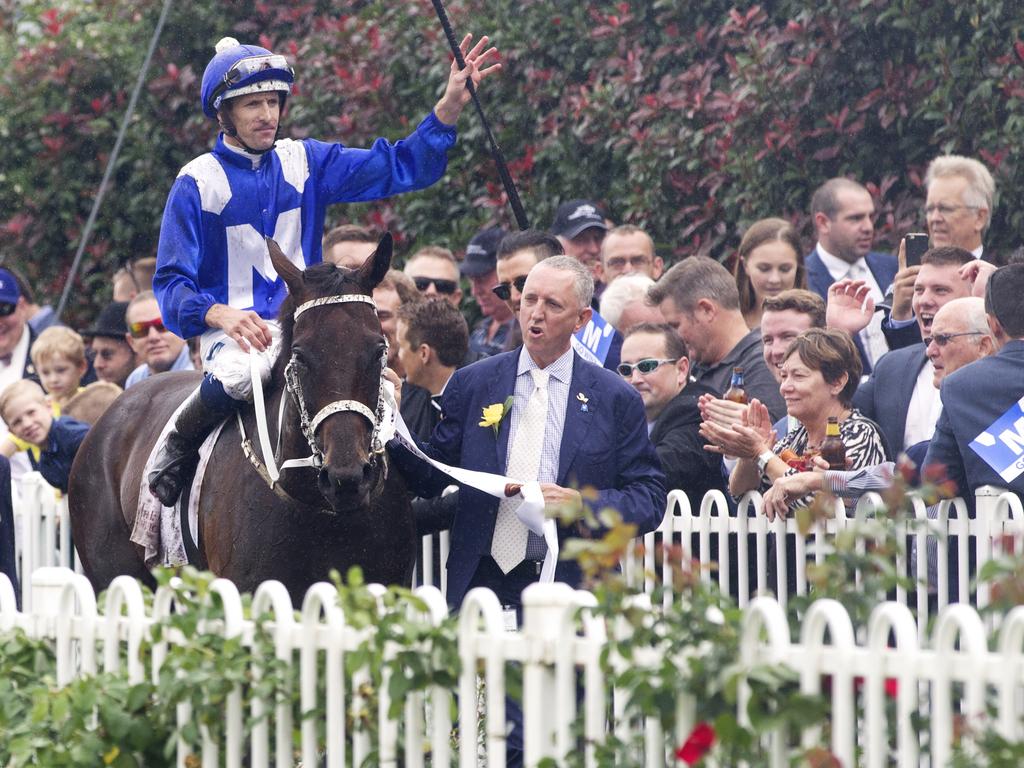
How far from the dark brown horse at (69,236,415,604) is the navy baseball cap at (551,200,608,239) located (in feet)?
11.4

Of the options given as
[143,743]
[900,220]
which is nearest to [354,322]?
[143,743]

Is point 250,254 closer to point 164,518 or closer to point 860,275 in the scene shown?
point 164,518

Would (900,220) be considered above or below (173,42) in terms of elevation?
below

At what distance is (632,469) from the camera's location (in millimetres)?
6363

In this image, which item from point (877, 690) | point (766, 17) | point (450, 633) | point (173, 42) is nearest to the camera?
point (877, 690)

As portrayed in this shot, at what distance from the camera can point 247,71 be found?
656cm

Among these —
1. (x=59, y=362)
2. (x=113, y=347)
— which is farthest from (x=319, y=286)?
(x=113, y=347)

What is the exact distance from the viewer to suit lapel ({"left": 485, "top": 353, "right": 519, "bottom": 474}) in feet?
21.0

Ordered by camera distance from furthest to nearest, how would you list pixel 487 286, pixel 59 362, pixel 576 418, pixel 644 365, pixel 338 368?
pixel 59 362
pixel 487 286
pixel 644 365
pixel 576 418
pixel 338 368

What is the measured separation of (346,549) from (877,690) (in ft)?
9.88

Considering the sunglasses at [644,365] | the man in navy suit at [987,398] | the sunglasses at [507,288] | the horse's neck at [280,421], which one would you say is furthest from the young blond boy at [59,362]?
the man in navy suit at [987,398]

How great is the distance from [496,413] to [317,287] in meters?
0.83

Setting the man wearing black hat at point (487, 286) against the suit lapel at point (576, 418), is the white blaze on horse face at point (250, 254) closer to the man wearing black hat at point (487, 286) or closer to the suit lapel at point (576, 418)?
the suit lapel at point (576, 418)

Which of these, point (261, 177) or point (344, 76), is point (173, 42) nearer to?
point (344, 76)
